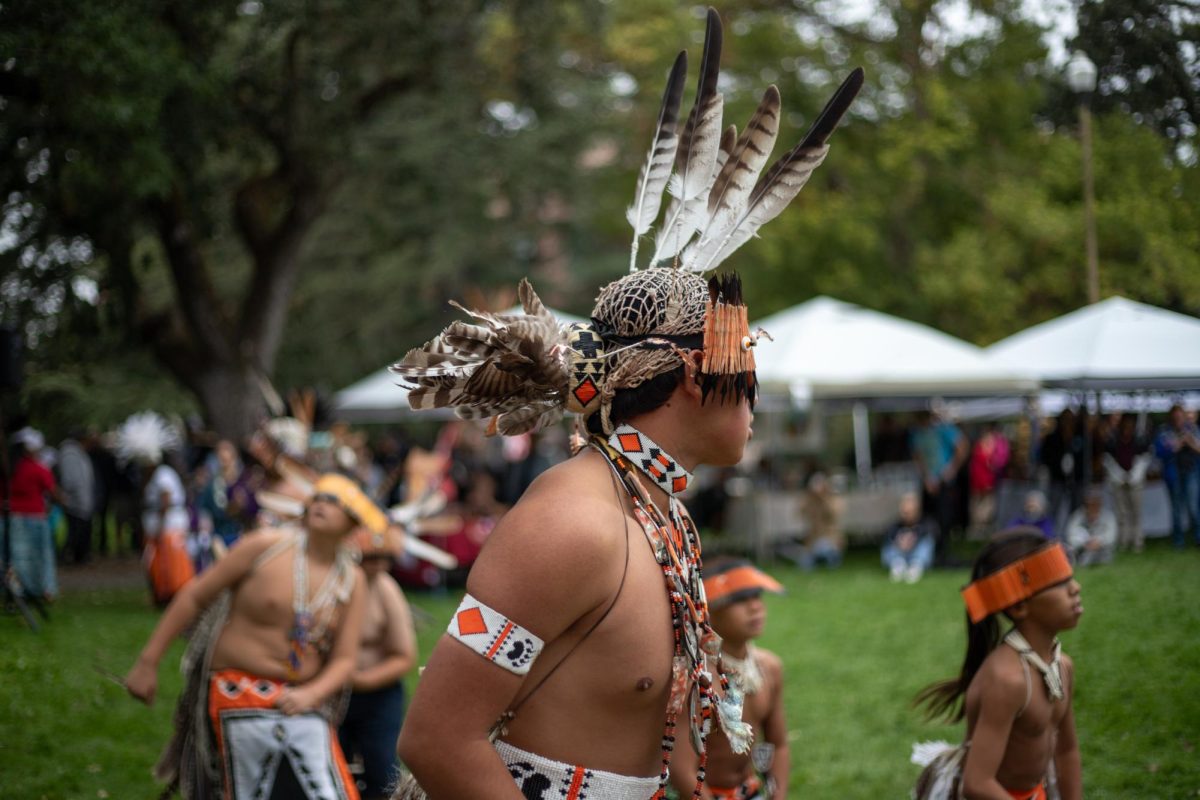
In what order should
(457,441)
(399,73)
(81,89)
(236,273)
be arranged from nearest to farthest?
(81,89), (399,73), (457,441), (236,273)

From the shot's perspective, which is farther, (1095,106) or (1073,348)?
(1073,348)

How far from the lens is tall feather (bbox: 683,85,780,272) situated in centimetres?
292

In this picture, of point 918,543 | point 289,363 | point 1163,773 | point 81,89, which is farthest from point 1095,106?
point 289,363

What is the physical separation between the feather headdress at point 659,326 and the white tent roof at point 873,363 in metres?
10.7

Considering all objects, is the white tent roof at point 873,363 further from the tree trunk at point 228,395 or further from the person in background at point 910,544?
the tree trunk at point 228,395

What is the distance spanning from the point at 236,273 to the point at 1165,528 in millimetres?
20714

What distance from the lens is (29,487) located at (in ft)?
31.0

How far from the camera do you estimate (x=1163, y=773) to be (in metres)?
4.44

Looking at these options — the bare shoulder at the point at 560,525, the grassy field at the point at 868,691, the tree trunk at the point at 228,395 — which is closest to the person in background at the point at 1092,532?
the grassy field at the point at 868,691

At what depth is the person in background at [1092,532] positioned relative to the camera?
18.3 ft

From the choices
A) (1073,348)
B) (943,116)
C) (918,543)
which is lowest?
(918,543)

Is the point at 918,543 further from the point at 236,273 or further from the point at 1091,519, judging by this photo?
the point at 236,273

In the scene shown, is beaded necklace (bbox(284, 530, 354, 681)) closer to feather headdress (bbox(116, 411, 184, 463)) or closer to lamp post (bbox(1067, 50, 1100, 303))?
lamp post (bbox(1067, 50, 1100, 303))

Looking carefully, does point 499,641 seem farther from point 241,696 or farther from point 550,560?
point 241,696
